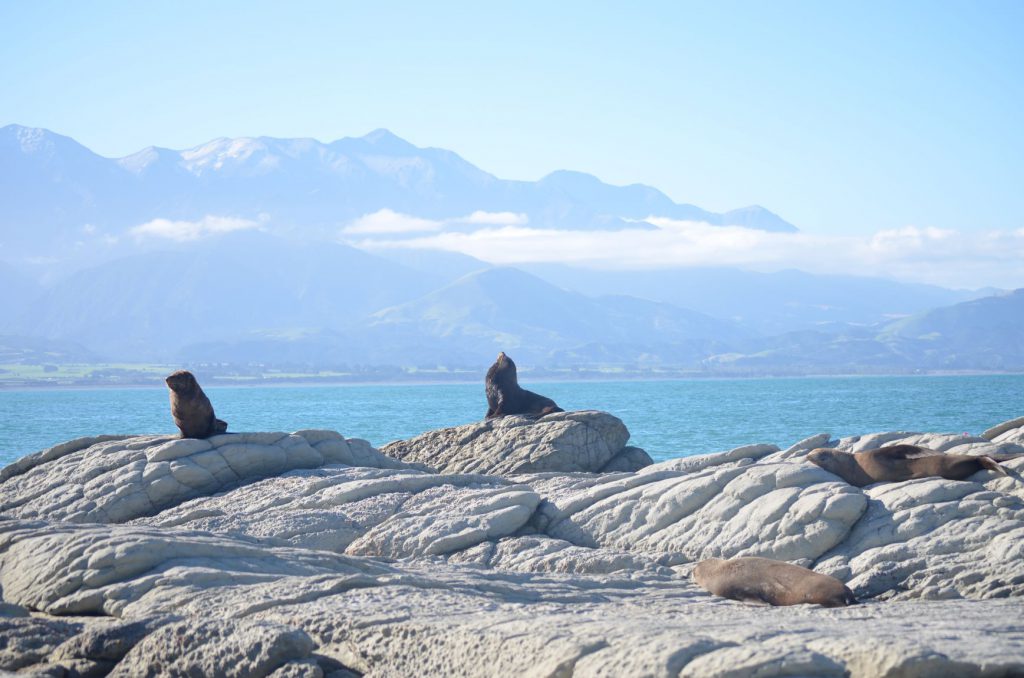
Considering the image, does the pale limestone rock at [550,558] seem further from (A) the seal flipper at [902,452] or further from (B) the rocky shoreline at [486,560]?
(A) the seal flipper at [902,452]

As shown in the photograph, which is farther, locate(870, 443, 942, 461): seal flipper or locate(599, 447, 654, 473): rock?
locate(599, 447, 654, 473): rock

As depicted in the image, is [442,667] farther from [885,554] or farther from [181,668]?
[885,554]

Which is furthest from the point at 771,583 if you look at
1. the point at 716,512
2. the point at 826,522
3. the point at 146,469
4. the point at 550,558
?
the point at 146,469

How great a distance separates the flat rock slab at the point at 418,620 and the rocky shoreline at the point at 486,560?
0.08 feet


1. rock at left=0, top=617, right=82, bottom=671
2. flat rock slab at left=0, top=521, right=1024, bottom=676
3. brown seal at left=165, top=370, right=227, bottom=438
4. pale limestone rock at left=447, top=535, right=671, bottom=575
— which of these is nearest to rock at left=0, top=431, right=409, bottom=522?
brown seal at left=165, top=370, right=227, bottom=438

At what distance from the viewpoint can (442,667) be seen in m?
8.59

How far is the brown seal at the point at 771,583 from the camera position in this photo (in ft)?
39.0

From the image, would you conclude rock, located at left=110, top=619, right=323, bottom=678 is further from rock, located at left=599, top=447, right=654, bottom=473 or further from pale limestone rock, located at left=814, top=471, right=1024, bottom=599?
rock, located at left=599, top=447, right=654, bottom=473

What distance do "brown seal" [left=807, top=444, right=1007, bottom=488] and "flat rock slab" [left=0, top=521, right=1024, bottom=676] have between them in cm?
344

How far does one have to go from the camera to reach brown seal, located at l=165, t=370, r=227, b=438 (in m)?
19.2

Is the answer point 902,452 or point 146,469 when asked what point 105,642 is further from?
point 902,452

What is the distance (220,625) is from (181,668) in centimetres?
48

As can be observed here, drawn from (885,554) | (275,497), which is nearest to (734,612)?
(885,554)

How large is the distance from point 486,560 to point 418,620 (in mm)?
5317
